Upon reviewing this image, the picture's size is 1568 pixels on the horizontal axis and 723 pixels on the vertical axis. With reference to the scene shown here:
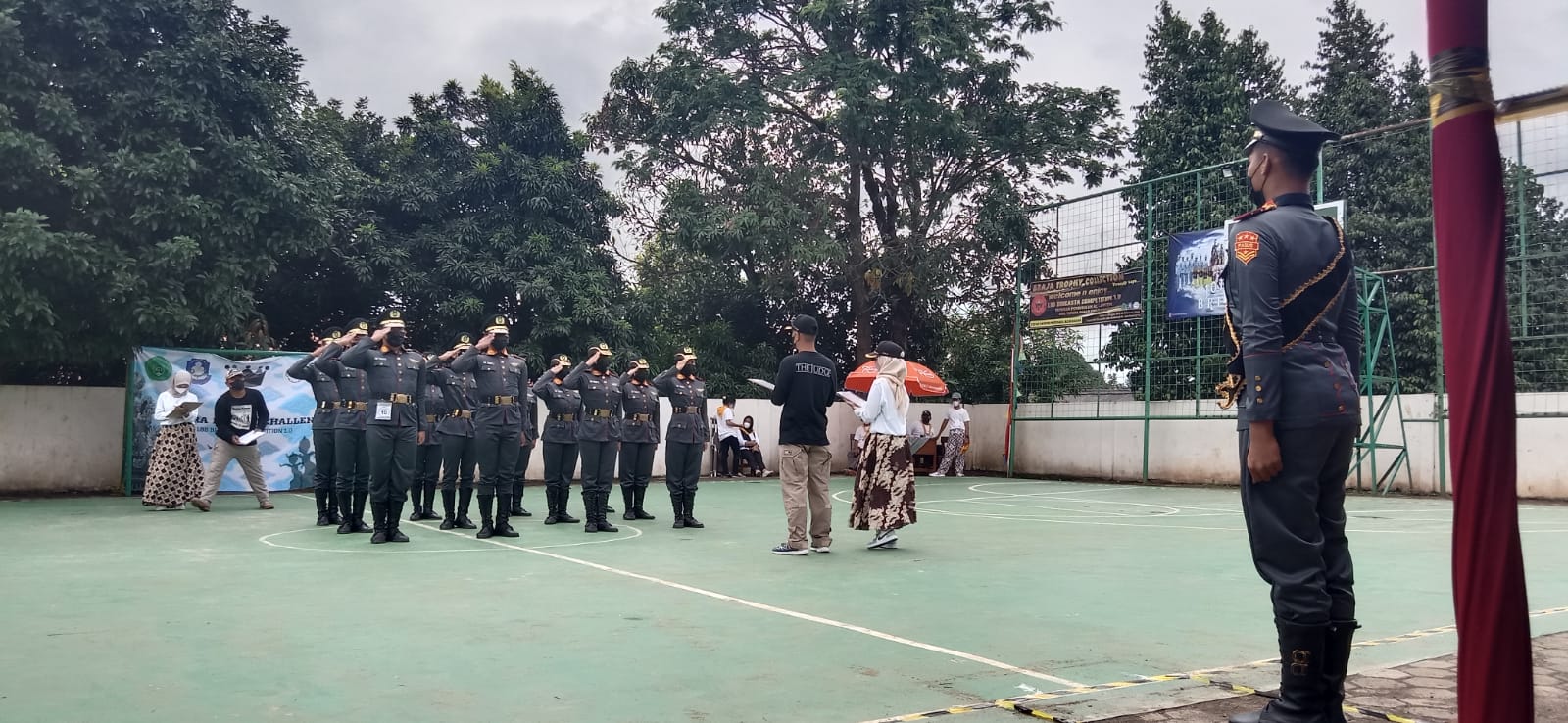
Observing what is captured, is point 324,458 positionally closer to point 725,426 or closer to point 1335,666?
point 1335,666

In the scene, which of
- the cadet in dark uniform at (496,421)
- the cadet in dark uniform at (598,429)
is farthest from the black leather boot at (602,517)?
the cadet in dark uniform at (496,421)

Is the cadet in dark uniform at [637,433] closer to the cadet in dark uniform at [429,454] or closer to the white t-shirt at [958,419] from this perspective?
the cadet in dark uniform at [429,454]

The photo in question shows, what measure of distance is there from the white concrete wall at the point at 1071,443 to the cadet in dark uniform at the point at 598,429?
24.8 ft

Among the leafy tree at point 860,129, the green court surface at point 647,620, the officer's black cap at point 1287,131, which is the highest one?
the leafy tree at point 860,129

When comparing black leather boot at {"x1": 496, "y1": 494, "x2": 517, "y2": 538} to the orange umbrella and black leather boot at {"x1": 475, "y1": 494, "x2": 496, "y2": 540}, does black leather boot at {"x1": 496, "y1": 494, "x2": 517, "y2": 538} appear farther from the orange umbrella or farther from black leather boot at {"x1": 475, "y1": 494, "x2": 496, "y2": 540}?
the orange umbrella

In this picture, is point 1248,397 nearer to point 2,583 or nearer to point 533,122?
point 2,583

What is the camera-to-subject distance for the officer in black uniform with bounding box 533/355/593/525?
10.9 m

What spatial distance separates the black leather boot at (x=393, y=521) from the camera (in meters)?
9.14

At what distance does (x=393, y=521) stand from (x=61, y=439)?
815 cm

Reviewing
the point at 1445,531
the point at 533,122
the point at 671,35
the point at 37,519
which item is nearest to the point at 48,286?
the point at 37,519

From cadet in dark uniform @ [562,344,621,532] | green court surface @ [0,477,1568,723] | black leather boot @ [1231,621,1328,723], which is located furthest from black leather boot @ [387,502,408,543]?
black leather boot @ [1231,621,1328,723]

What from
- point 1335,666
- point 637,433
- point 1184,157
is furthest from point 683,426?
point 1184,157

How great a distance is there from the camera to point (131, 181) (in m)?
13.5

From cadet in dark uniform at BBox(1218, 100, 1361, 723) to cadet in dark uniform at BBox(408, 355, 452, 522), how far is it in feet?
29.5
